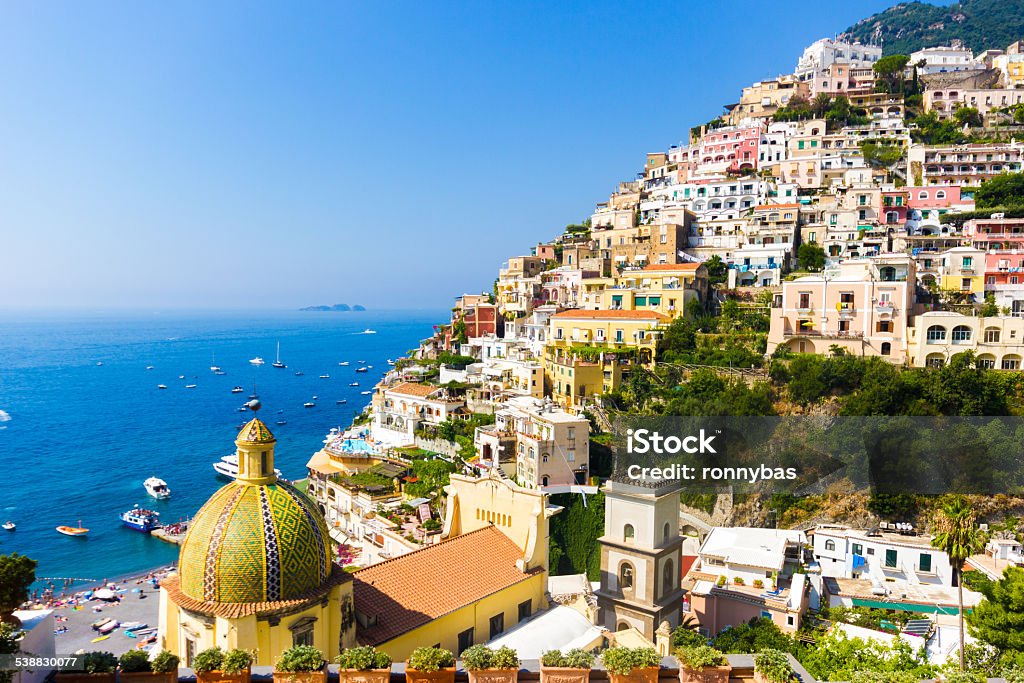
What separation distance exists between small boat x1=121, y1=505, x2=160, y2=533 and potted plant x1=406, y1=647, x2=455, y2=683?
37.1m

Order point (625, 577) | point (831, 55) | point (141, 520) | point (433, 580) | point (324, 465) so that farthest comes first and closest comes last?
point (831, 55) → point (324, 465) → point (141, 520) → point (625, 577) → point (433, 580)

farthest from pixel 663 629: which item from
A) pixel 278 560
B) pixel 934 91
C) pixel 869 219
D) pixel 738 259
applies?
pixel 934 91

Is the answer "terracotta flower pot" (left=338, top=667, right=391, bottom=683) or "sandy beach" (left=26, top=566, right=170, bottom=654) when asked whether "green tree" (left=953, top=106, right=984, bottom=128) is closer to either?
"sandy beach" (left=26, top=566, right=170, bottom=654)

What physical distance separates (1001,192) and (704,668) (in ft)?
182

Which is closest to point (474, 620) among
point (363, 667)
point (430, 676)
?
point (430, 676)

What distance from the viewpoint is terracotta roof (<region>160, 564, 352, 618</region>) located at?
1036 centimetres

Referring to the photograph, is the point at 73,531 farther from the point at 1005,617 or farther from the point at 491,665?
the point at 1005,617

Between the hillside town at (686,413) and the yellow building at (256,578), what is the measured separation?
44 millimetres

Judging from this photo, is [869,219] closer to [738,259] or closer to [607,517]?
[738,259]

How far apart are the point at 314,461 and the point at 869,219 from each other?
4310 centimetres

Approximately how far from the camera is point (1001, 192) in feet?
161

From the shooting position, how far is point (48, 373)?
117812 millimetres

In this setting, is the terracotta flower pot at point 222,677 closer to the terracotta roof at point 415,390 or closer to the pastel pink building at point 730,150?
the terracotta roof at point 415,390

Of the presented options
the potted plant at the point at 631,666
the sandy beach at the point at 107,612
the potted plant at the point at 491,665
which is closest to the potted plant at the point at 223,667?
the potted plant at the point at 491,665
